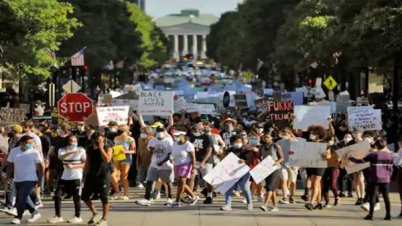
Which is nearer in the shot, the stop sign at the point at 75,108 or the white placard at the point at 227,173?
the white placard at the point at 227,173

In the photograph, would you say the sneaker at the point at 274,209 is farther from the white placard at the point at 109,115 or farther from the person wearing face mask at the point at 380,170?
the white placard at the point at 109,115

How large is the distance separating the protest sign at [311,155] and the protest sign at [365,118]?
5.16m

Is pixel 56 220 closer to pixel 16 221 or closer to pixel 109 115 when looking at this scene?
pixel 16 221

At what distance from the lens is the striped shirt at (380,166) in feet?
65.5

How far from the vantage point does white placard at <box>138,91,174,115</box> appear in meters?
29.2

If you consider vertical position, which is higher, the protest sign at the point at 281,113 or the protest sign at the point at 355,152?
the protest sign at the point at 281,113

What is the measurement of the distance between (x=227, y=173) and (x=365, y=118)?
6.42m

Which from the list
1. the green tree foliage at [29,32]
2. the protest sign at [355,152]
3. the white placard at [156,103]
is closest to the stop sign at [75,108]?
the white placard at [156,103]

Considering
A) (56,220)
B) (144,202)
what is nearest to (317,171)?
(144,202)

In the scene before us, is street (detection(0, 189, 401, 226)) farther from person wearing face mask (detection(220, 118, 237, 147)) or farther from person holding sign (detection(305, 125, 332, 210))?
person wearing face mask (detection(220, 118, 237, 147))

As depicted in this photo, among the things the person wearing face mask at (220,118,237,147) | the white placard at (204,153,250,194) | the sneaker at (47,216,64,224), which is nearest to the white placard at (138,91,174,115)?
the person wearing face mask at (220,118,237,147)

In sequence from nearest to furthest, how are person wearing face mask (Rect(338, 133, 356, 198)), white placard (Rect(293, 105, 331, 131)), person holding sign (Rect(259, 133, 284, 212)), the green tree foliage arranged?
1. person holding sign (Rect(259, 133, 284, 212))
2. person wearing face mask (Rect(338, 133, 356, 198))
3. white placard (Rect(293, 105, 331, 131))
4. the green tree foliage

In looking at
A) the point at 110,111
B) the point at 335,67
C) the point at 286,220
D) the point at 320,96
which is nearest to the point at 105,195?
the point at 286,220

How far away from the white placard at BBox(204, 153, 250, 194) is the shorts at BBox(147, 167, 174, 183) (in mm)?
778
